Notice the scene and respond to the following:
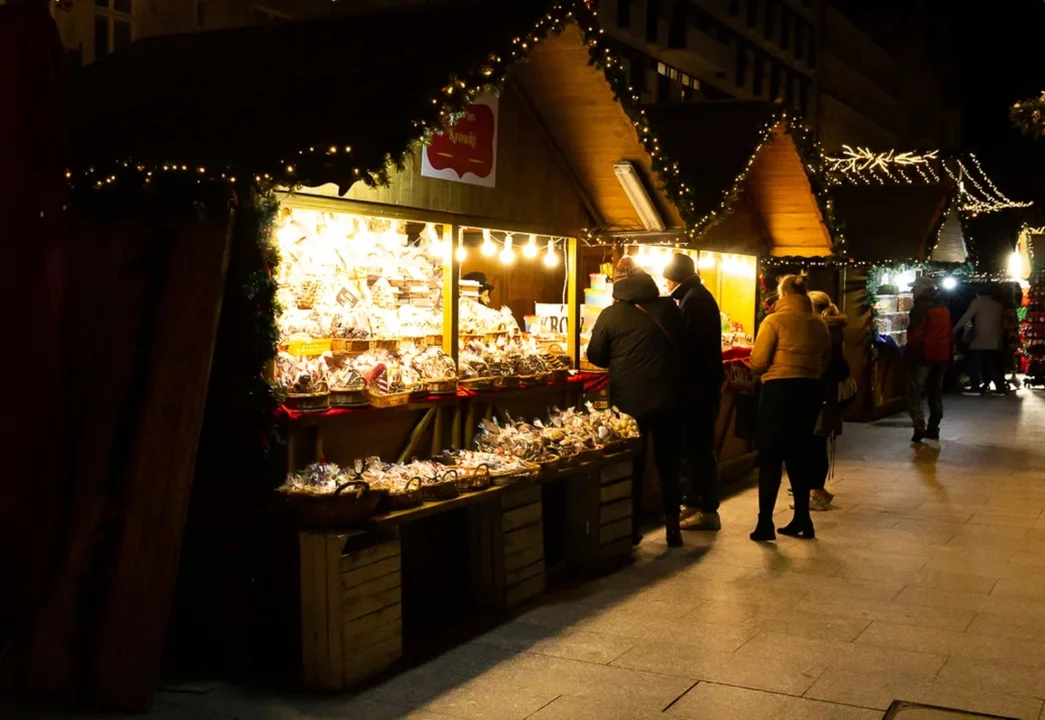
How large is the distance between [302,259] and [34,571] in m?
4.13

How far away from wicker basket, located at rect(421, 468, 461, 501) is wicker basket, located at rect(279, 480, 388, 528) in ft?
2.21

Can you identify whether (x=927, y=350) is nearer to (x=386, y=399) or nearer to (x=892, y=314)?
(x=892, y=314)

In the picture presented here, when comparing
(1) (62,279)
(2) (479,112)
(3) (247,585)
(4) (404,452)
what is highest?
(2) (479,112)

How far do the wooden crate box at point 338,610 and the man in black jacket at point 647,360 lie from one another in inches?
129

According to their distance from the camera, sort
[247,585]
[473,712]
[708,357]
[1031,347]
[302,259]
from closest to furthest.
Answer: [473,712]
[247,585]
[302,259]
[708,357]
[1031,347]

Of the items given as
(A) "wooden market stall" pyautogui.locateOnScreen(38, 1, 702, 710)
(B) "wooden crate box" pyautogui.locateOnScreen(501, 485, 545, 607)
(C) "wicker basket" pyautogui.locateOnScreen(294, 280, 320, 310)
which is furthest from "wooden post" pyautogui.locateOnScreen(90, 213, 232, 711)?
(B) "wooden crate box" pyautogui.locateOnScreen(501, 485, 545, 607)

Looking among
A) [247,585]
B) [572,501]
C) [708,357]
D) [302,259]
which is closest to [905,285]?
[708,357]

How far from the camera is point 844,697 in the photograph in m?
5.38

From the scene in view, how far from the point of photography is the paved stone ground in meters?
5.25

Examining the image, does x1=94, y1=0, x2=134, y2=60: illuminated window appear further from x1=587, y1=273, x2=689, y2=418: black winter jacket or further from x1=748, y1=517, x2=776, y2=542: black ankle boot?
x1=748, y1=517, x2=776, y2=542: black ankle boot

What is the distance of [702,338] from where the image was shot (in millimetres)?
8930

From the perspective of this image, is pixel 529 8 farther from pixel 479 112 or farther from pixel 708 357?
pixel 708 357

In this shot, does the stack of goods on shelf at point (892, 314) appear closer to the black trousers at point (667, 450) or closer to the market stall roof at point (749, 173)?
the market stall roof at point (749, 173)

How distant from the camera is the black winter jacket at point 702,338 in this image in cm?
891
